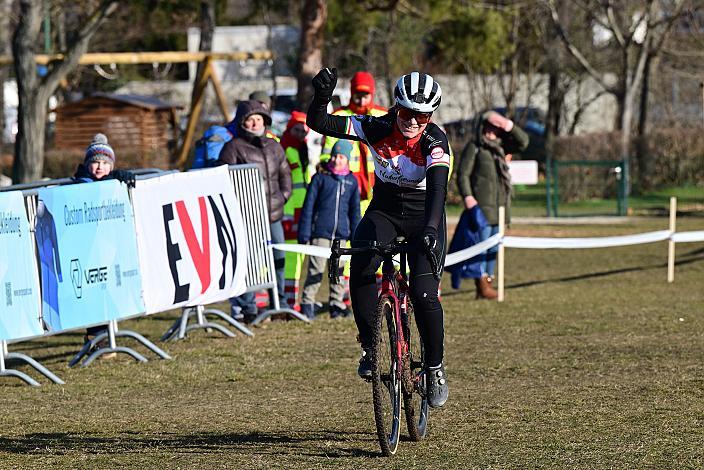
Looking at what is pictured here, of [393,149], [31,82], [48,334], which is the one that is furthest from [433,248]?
[31,82]

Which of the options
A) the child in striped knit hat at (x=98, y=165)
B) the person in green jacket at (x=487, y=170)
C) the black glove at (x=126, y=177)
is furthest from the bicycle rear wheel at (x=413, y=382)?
the person in green jacket at (x=487, y=170)

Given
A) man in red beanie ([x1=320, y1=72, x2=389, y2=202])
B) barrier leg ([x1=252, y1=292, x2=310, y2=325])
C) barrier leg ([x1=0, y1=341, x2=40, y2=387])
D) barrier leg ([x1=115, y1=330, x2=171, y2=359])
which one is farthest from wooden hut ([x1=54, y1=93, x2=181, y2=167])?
barrier leg ([x1=0, y1=341, x2=40, y2=387])

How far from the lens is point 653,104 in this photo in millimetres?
44781

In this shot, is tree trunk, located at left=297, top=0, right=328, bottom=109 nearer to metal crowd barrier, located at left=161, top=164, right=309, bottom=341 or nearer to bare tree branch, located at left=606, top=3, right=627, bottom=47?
bare tree branch, located at left=606, top=3, right=627, bottom=47

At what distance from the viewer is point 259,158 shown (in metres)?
13.7

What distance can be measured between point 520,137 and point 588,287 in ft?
8.12

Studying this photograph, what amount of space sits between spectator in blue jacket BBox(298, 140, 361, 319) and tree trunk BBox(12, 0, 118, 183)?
11.7 m

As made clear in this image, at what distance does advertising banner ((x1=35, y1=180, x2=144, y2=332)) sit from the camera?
428 inches

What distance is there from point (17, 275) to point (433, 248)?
4.06 m

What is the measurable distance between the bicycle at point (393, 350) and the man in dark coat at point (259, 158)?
571cm

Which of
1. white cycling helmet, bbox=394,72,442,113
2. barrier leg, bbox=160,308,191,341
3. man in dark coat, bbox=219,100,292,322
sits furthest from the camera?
man in dark coat, bbox=219,100,292,322

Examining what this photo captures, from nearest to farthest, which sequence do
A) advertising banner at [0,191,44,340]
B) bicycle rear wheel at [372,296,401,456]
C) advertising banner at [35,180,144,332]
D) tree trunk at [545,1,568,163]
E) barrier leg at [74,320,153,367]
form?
bicycle rear wheel at [372,296,401,456] < advertising banner at [0,191,44,340] < advertising banner at [35,180,144,332] < barrier leg at [74,320,153,367] < tree trunk at [545,1,568,163]

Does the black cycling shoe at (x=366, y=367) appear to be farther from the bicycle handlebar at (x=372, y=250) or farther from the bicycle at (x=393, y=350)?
the bicycle handlebar at (x=372, y=250)

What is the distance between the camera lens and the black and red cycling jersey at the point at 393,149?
25.8 ft
